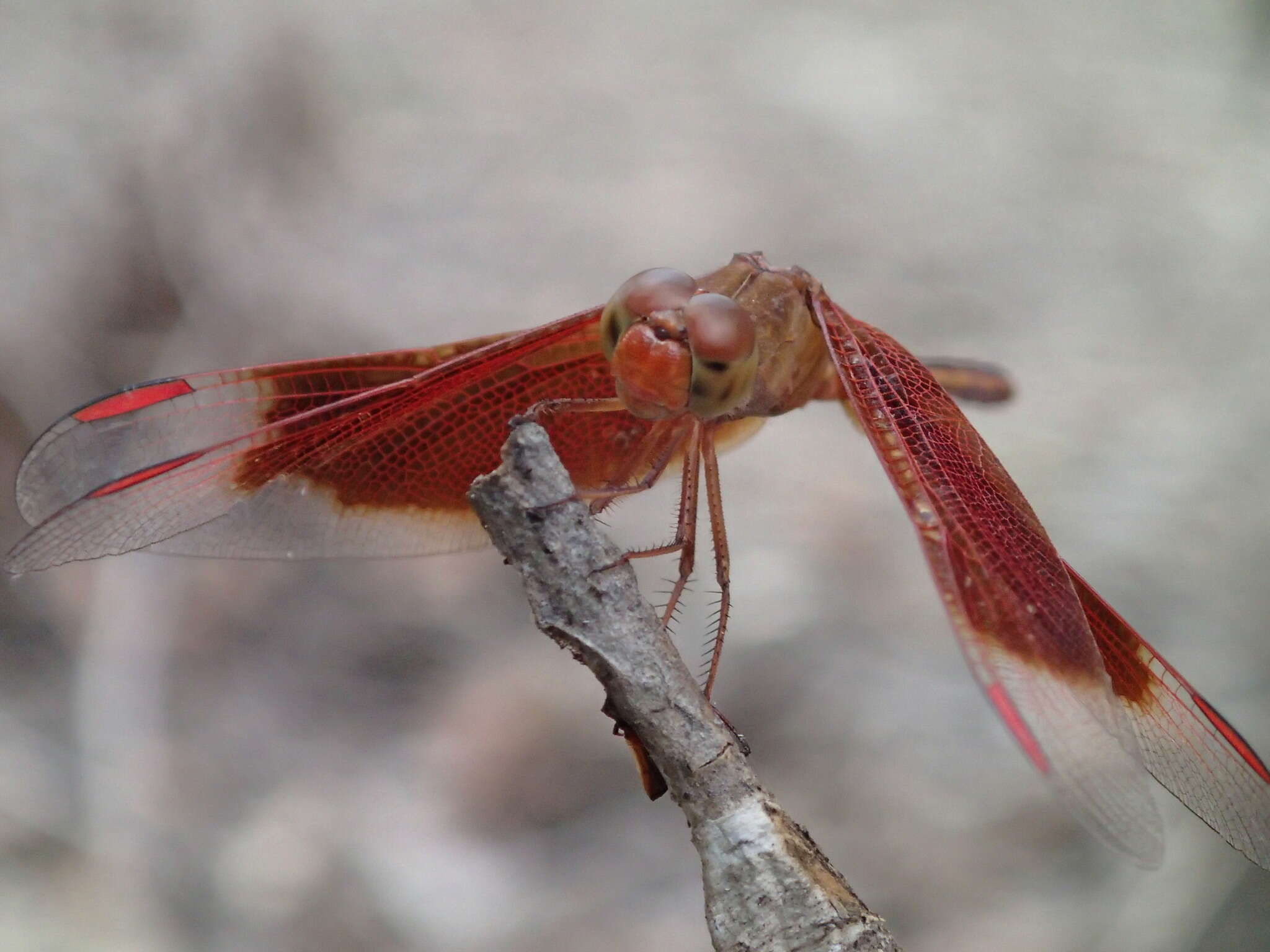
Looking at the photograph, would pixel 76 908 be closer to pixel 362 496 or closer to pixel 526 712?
pixel 526 712

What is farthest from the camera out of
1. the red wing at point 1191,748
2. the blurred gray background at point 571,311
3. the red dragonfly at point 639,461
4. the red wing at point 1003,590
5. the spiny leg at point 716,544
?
the blurred gray background at point 571,311

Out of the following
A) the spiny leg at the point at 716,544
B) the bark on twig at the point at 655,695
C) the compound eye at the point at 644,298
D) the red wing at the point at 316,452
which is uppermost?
the red wing at the point at 316,452

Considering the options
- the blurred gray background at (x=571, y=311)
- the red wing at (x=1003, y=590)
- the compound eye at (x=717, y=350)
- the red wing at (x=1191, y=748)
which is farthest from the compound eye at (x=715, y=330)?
the blurred gray background at (x=571, y=311)

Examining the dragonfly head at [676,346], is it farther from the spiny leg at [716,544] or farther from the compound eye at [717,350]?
the spiny leg at [716,544]

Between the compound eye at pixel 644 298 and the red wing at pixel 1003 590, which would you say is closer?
the red wing at pixel 1003 590

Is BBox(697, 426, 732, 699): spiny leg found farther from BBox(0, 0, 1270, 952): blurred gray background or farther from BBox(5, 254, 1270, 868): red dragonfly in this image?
BBox(0, 0, 1270, 952): blurred gray background

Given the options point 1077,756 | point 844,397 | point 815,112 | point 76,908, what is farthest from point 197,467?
point 815,112
